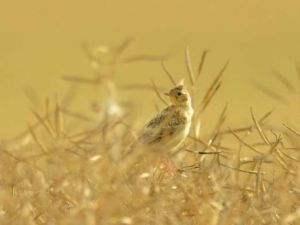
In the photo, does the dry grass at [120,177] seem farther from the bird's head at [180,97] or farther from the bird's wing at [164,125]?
the bird's head at [180,97]

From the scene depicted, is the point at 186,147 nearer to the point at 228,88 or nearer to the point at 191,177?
the point at 191,177

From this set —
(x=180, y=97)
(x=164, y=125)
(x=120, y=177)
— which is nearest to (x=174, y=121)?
Result: (x=180, y=97)

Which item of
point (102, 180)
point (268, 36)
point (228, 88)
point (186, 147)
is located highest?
point (268, 36)

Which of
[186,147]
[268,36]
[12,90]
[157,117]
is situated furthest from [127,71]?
[186,147]

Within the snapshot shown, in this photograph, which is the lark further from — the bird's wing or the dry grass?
the dry grass

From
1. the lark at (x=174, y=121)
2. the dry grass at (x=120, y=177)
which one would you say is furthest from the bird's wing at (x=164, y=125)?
the dry grass at (x=120, y=177)

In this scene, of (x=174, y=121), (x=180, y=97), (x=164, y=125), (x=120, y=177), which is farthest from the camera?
(x=180, y=97)

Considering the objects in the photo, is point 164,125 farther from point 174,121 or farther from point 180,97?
point 180,97

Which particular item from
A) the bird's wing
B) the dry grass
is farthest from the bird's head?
the dry grass
